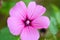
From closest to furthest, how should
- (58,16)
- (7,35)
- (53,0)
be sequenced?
(7,35) < (58,16) < (53,0)

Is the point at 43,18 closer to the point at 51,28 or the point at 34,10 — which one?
the point at 34,10

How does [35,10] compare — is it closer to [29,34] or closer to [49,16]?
[29,34]

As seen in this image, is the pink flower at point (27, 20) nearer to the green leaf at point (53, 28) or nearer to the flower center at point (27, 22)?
the flower center at point (27, 22)

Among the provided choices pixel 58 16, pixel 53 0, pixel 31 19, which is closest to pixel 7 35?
pixel 31 19

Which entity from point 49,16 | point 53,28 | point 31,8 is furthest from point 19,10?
point 49,16

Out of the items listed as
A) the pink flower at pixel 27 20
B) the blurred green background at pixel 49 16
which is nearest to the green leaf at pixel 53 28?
the blurred green background at pixel 49 16

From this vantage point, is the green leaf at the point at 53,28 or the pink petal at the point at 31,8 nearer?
the pink petal at the point at 31,8
